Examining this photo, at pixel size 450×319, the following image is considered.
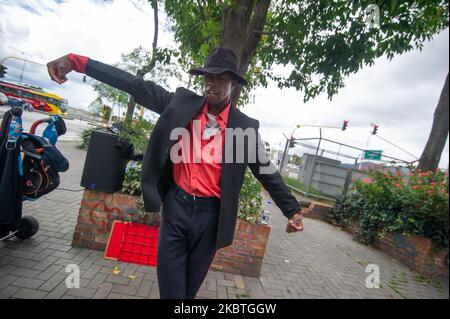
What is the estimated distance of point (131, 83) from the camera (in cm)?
183

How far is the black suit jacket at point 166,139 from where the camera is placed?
1.82 meters

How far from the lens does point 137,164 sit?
3871 mm

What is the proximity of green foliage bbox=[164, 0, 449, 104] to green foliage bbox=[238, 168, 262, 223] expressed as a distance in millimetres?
2628

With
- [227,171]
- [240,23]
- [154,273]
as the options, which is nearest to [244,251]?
[154,273]

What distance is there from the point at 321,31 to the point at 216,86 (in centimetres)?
359

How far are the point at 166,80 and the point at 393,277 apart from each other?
12.4 meters

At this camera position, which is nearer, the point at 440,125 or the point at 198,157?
the point at 440,125

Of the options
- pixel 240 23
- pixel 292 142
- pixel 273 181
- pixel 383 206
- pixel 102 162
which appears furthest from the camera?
pixel 292 142

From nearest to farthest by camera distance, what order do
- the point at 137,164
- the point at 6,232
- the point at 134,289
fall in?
the point at 134,289
the point at 6,232
the point at 137,164

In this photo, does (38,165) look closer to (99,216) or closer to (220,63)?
(99,216)

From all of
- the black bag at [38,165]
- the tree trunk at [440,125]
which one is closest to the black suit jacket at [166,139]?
the tree trunk at [440,125]

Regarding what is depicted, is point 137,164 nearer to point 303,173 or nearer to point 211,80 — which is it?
point 211,80

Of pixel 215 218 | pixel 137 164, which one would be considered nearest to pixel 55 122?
pixel 137 164

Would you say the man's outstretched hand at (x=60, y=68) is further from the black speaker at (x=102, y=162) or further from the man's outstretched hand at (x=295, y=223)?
the man's outstretched hand at (x=295, y=223)
